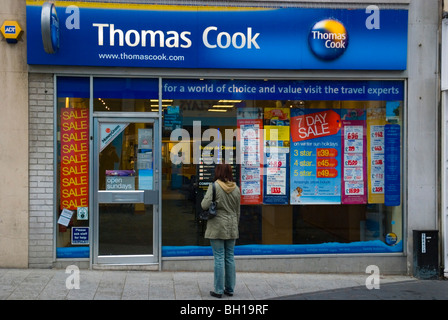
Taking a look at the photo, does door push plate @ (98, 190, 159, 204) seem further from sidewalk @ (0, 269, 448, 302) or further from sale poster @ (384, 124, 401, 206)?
sale poster @ (384, 124, 401, 206)

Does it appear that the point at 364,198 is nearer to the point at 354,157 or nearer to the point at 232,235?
the point at 354,157

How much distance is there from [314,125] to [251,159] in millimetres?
1238

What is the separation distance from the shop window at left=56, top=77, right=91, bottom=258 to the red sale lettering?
3.51 meters

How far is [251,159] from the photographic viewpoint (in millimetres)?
9117

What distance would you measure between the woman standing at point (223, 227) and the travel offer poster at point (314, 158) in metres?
2.20

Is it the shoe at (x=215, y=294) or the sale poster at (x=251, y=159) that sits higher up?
the sale poster at (x=251, y=159)

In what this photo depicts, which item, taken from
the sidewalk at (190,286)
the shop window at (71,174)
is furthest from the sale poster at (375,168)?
the shop window at (71,174)

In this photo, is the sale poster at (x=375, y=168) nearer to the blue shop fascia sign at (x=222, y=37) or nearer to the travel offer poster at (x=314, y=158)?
the travel offer poster at (x=314, y=158)

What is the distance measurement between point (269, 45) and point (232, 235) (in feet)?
11.2

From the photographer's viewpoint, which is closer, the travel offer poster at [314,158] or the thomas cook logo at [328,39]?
the thomas cook logo at [328,39]

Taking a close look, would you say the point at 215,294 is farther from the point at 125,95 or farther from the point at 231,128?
the point at 125,95

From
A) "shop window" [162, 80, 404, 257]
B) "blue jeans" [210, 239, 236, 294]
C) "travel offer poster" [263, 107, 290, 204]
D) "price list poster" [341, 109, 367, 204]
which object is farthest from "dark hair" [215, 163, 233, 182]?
"price list poster" [341, 109, 367, 204]

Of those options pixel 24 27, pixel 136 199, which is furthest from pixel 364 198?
pixel 24 27

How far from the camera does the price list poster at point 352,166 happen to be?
364 inches
